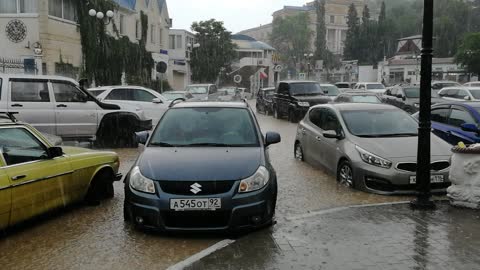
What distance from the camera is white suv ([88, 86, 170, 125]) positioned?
16922mm

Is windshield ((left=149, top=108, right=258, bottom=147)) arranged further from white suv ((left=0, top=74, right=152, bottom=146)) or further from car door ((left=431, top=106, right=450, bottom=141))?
white suv ((left=0, top=74, right=152, bottom=146))

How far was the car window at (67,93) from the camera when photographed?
41.3 feet

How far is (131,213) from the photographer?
5941 millimetres

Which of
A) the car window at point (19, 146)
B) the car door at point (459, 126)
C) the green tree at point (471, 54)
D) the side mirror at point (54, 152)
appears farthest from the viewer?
the green tree at point (471, 54)

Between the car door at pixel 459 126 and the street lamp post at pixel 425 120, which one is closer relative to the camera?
the street lamp post at pixel 425 120

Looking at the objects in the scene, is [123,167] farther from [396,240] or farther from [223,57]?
[223,57]

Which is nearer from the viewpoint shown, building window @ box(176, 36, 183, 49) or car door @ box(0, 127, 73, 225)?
car door @ box(0, 127, 73, 225)

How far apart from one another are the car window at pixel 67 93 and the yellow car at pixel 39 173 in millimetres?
5378

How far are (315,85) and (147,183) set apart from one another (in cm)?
2084

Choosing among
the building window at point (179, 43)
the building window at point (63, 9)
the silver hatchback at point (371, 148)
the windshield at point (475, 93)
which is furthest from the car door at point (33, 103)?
the building window at point (179, 43)

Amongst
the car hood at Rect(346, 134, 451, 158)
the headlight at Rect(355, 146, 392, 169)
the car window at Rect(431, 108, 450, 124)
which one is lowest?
the headlight at Rect(355, 146, 392, 169)

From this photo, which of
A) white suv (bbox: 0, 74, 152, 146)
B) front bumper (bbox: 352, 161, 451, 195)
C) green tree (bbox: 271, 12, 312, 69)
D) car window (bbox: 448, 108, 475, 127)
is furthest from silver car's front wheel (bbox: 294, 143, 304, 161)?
green tree (bbox: 271, 12, 312, 69)

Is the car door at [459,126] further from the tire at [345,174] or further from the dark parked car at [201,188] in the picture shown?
the dark parked car at [201,188]

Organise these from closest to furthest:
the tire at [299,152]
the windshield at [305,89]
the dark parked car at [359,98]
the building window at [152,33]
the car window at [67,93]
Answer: the tire at [299,152] → the car window at [67,93] → the dark parked car at [359,98] → the windshield at [305,89] → the building window at [152,33]
